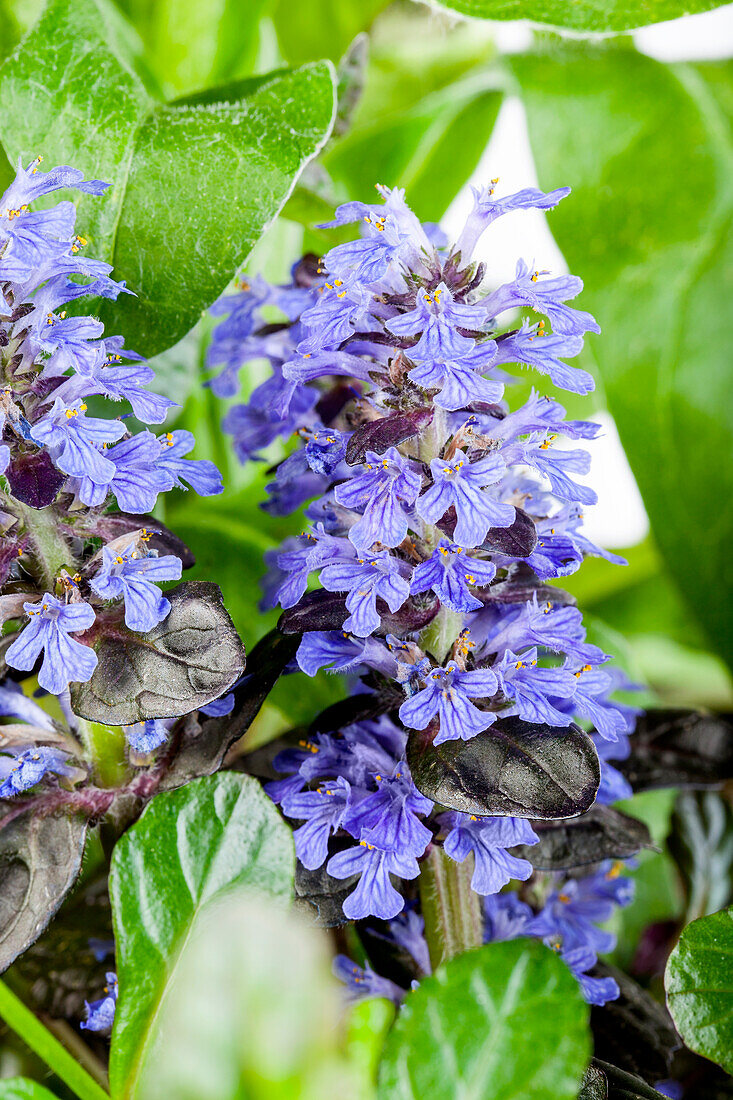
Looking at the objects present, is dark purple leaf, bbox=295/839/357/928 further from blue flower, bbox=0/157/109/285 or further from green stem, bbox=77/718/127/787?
blue flower, bbox=0/157/109/285

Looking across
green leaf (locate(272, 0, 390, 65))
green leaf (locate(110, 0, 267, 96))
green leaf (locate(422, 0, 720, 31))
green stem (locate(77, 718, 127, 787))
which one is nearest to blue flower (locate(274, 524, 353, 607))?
green stem (locate(77, 718, 127, 787))

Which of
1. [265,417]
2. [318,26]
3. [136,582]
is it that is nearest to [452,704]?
[136,582]

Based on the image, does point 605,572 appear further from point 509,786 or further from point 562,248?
point 509,786

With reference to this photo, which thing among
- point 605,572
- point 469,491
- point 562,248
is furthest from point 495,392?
point 605,572

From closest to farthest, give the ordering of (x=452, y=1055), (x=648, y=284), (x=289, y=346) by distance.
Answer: (x=452, y=1055) < (x=289, y=346) < (x=648, y=284)

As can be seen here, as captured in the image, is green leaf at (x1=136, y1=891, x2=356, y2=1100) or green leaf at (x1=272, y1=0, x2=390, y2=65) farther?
green leaf at (x1=272, y1=0, x2=390, y2=65)

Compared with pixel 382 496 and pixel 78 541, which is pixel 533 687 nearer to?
pixel 382 496

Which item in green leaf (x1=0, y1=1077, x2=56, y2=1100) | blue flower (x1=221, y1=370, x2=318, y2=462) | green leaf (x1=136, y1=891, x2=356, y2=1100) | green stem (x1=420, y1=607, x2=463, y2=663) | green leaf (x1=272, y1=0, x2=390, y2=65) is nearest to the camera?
green leaf (x1=136, y1=891, x2=356, y2=1100)
